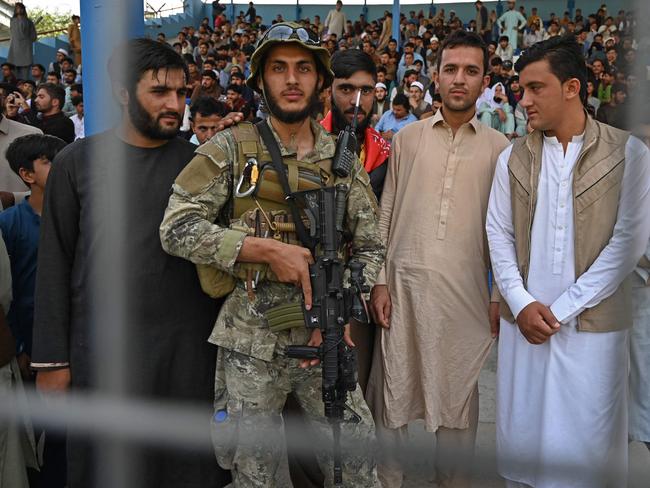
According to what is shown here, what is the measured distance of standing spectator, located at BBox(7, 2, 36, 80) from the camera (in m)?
13.2

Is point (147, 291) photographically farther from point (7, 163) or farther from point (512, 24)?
point (512, 24)

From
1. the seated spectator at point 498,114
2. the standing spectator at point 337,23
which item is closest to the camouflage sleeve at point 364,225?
the seated spectator at point 498,114

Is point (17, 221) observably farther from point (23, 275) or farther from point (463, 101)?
point (463, 101)

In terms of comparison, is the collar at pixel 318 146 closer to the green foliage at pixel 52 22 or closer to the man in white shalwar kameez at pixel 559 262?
the man in white shalwar kameez at pixel 559 262

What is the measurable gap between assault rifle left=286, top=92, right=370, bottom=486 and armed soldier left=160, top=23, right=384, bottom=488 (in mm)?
34

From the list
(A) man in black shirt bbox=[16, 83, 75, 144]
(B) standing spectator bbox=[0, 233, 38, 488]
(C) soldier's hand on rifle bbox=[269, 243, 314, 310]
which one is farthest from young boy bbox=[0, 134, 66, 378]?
(A) man in black shirt bbox=[16, 83, 75, 144]

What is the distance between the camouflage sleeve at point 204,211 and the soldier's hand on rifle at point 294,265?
0.11 m

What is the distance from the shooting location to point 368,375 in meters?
2.73

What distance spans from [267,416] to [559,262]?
1.05 m

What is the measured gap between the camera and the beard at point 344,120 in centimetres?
262

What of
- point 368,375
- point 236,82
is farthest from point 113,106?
point 236,82

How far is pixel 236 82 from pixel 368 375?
7981 millimetres

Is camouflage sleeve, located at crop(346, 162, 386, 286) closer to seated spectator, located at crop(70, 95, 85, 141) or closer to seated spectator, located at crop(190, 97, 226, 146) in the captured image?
seated spectator, located at crop(190, 97, 226, 146)

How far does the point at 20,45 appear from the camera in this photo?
1334cm
